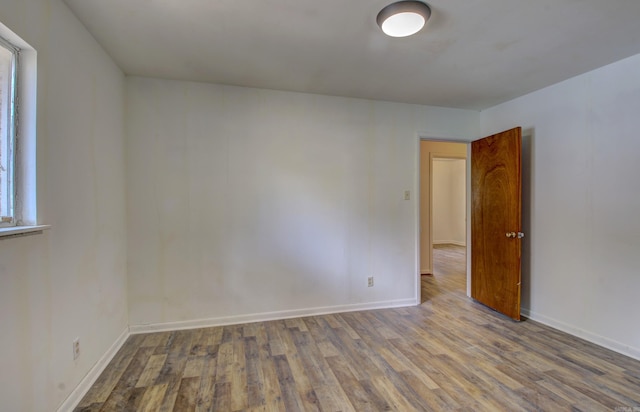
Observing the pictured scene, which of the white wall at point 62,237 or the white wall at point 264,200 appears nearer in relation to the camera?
the white wall at point 62,237

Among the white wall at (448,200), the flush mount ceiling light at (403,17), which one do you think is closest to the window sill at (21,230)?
the flush mount ceiling light at (403,17)

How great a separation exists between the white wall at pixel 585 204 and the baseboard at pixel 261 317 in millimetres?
1479

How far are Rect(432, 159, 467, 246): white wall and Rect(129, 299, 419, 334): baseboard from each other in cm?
564

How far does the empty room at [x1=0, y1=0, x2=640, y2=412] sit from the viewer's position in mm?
1725

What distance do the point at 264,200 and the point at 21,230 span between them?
76.5 inches

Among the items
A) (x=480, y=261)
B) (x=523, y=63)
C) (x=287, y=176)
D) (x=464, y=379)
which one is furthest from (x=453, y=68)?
(x=464, y=379)

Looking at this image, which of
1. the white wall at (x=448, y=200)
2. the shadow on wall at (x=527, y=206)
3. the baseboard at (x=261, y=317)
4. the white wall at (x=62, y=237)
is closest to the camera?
the white wall at (x=62, y=237)

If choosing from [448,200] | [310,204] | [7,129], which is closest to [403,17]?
[310,204]

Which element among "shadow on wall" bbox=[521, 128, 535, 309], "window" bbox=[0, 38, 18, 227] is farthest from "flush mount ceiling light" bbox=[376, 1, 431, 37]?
"shadow on wall" bbox=[521, 128, 535, 309]

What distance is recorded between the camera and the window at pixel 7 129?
1396 mm

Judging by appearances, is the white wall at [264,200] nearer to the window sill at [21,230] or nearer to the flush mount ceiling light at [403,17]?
the window sill at [21,230]

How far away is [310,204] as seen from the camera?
10.7 ft

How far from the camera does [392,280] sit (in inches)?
141

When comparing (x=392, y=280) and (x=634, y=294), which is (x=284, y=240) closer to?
(x=392, y=280)
